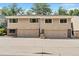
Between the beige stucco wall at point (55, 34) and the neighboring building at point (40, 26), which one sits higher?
Result: the neighboring building at point (40, 26)

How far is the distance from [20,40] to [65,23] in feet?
6.87

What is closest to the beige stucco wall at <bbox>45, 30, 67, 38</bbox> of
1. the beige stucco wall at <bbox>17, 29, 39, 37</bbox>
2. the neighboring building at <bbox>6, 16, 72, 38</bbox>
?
the neighboring building at <bbox>6, 16, 72, 38</bbox>

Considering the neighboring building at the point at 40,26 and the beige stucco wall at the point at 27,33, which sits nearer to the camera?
the beige stucco wall at the point at 27,33

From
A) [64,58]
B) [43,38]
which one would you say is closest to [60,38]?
[43,38]

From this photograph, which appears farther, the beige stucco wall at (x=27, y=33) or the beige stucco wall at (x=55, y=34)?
the beige stucco wall at (x=55, y=34)

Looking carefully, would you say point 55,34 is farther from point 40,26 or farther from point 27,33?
point 27,33

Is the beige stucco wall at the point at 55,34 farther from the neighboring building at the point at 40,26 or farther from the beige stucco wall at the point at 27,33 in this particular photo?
the beige stucco wall at the point at 27,33

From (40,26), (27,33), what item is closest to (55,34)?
(40,26)

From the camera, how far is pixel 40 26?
28.4 ft

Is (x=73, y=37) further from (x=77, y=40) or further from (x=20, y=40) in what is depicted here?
(x=20, y=40)

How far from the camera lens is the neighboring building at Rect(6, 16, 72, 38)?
7.89 m

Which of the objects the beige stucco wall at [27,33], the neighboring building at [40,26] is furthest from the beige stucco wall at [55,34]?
the beige stucco wall at [27,33]

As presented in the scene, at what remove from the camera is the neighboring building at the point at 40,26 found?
25.9ft

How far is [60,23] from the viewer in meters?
9.04
